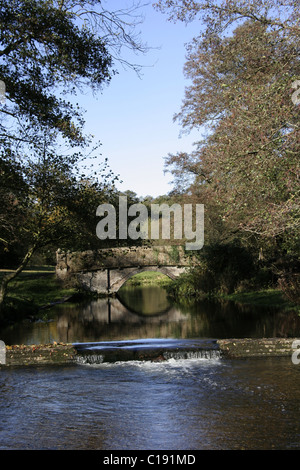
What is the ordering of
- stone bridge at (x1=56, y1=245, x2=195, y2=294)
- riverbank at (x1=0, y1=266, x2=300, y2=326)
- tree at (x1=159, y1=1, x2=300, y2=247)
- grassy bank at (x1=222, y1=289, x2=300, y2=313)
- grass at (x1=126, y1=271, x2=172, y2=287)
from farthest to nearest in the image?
1. grass at (x1=126, y1=271, x2=172, y2=287)
2. stone bridge at (x1=56, y1=245, x2=195, y2=294)
3. grassy bank at (x1=222, y1=289, x2=300, y2=313)
4. riverbank at (x1=0, y1=266, x2=300, y2=326)
5. tree at (x1=159, y1=1, x2=300, y2=247)

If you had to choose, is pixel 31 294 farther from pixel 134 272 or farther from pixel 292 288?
pixel 292 288

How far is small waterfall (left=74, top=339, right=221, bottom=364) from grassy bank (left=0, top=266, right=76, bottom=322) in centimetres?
895

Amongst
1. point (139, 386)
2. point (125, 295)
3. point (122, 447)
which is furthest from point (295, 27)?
point (125, 295)

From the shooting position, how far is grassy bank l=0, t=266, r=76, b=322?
22.2m

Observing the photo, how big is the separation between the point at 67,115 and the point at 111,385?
7.02 m

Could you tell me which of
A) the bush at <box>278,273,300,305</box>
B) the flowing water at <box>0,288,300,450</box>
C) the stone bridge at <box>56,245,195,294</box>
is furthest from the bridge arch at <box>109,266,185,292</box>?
the flowing water at <box>0,288,300,450</box>

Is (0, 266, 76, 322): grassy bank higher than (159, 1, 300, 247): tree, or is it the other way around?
(159, 1, 300, 247): tree

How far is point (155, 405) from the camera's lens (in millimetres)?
8461

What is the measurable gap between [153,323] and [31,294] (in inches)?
401

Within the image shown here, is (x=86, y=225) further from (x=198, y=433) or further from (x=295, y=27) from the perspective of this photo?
(x=198, y=433)

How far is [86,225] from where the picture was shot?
1630cm

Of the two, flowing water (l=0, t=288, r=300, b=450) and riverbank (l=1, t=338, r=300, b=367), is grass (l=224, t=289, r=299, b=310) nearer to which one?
riverbank (l=1, t=338, r=300, b=367)

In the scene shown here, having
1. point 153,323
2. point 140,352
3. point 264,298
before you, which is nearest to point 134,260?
point 264,298

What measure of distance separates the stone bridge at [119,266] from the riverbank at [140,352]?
19.6 metres
